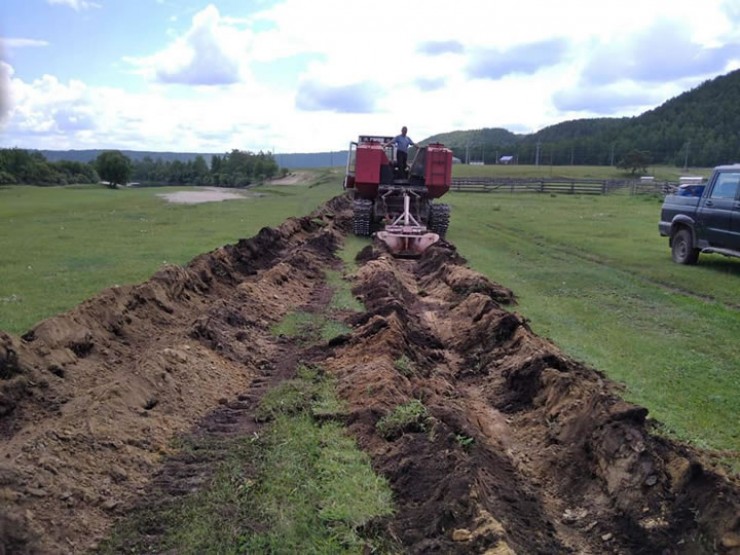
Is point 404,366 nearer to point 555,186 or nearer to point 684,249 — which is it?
point 684,249

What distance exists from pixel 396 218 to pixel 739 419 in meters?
14.1

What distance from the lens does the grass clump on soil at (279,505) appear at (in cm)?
391

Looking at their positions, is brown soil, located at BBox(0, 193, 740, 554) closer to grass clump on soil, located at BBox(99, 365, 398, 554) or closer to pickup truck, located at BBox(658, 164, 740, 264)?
grass clump on soil, located at BBox(99, 365, 398, 554)

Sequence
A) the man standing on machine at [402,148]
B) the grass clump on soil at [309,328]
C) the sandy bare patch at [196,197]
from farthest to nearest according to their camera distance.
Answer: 1. the sandy bare patch at [196,197]
2. the man standing on machine at [402,148]
3. the grass clump on soil at [309,328]

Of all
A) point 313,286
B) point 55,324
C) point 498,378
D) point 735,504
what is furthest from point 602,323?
A: point 55,324

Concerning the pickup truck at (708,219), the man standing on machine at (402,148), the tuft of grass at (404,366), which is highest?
the man standing on machine at (402,148)

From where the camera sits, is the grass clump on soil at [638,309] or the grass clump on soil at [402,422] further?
the grass clump on soil at [638,309]

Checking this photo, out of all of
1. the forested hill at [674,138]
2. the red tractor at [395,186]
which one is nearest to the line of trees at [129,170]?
the forested hill at [674,138]

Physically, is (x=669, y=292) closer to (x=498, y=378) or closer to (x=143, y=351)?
(x=498, y=378)

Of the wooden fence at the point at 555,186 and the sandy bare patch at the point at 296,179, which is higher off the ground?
the wooden fence at the point at 555,186

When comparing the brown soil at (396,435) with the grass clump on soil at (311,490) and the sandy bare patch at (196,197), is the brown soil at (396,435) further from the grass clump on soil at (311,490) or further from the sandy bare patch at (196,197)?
the sandy bare patch at (196,197)

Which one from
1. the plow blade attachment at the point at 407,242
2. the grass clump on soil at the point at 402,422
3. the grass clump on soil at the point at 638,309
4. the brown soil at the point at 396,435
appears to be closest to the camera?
the brown soil at the point at 396,435

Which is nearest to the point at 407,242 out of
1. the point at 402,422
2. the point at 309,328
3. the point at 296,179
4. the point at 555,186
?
the point at 309,328

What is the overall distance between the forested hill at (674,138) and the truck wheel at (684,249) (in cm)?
6027
